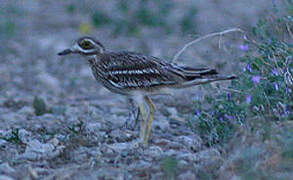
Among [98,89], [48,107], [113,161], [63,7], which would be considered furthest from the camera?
[63,7]

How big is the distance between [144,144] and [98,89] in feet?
13.1

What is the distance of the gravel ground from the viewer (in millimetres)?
4742

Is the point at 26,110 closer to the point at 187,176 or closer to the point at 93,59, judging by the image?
the point at 93,59

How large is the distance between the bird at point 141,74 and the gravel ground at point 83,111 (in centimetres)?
41

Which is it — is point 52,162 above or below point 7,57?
below

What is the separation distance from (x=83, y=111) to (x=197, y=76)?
2509mm

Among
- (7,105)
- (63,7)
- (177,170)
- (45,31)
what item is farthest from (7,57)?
(177,170)

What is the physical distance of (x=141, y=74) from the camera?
18.7ft

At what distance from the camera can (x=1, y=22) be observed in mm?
11703

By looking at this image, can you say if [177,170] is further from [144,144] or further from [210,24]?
[210,24]

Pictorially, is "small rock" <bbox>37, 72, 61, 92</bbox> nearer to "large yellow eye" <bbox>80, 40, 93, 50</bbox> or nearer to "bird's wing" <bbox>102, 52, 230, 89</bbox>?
"large yellow eye" <bbox>80, 40, 93, 50</bbox>

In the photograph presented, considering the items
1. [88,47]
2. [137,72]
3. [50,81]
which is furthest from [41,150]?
[50,81]

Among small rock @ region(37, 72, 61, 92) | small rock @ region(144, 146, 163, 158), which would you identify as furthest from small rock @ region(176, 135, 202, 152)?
small rock @ region(37, 72, 61, 92)

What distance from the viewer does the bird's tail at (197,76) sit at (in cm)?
535
